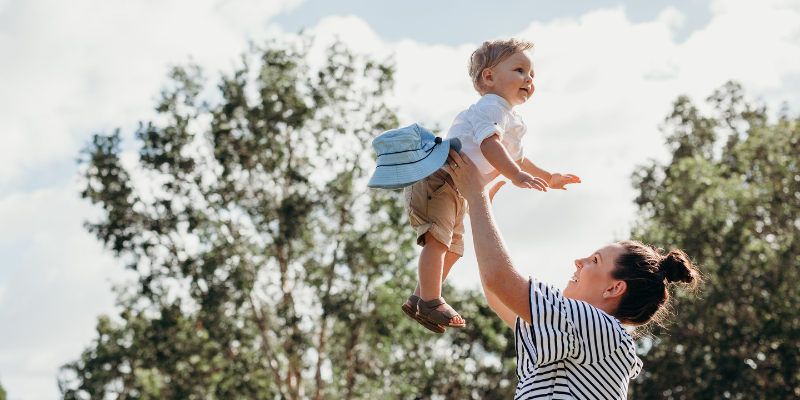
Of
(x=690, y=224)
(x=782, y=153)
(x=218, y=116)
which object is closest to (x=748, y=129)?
(x=782, y=153)

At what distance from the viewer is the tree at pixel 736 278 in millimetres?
17297

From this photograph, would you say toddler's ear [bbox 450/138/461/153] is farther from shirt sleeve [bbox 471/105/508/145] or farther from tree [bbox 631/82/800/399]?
tree [bbox 631/82/800/399]

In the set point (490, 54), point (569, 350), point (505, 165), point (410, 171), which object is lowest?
point (569, 350)

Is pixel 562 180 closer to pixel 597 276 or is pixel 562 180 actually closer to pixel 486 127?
pixel 486 127

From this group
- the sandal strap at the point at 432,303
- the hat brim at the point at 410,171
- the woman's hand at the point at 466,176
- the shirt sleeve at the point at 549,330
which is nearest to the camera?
the shirt sleeve at the point at 549,330

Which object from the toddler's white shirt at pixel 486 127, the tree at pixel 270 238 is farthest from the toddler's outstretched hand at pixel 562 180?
the tree at pixel 270 238

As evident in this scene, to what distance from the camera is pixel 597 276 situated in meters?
2.67

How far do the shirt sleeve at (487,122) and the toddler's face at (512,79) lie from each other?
150mm

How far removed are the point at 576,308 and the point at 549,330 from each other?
0.14 m

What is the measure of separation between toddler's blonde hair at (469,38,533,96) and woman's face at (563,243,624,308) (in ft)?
3.15

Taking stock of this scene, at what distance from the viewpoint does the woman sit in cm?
231

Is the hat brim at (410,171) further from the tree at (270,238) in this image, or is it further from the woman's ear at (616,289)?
the tree at (270,238)

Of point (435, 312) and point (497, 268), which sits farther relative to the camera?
point (435, 312)

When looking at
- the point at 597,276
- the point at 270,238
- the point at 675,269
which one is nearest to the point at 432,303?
the point at 597,276
